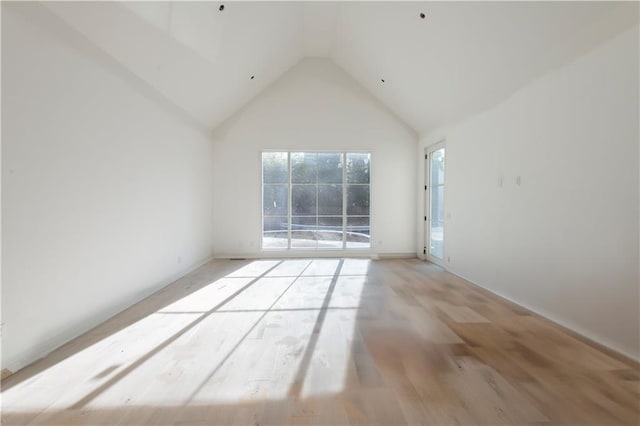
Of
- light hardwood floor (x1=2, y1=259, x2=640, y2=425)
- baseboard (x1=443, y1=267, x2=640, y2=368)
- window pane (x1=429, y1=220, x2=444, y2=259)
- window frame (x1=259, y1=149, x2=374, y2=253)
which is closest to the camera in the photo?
light hardwood floor (x1=2, y1=259, x2=640, y2=425)

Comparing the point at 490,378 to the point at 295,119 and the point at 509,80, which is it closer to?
the point at 509,80

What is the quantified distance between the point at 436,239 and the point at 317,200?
8.82ft

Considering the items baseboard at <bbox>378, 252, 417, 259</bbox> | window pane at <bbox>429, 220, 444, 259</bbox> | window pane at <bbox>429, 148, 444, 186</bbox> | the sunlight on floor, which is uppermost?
window pane at <bbox>429, 148, 444, 186</bbox>

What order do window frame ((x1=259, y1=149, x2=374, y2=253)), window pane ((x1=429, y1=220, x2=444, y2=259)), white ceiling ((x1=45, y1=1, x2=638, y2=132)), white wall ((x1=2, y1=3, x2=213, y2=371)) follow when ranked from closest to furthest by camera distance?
white wall ((x1=2, y1=3, x2=213, y2=371)) → white ceiling ((x1=45, y1=1, x2=638, y2=132)) → window pane ((x1=429, y1=220, x2=444, y2=259)) → window frame ((x1=259, y1=149, x2=374, y2=253))

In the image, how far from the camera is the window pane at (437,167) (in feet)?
18.4

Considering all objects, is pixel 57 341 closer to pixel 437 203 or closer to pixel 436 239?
pixel 436 239

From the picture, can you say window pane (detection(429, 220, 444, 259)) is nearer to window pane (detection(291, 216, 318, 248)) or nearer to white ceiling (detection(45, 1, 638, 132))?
white ceiling (detection(45, 1, 638, 132))

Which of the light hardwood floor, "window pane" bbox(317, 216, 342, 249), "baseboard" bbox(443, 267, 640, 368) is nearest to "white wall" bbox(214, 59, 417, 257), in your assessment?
"window pane" bbox(317, 216, 342, 249)

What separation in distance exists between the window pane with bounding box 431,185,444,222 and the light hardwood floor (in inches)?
94.7

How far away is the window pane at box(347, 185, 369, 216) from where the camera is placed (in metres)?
6.50

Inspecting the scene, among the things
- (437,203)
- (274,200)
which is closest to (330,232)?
(274,200)

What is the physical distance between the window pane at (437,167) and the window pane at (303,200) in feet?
8.44

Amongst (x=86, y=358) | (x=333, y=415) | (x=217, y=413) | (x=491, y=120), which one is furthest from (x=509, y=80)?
(x=86, y=358)

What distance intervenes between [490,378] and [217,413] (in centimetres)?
182
